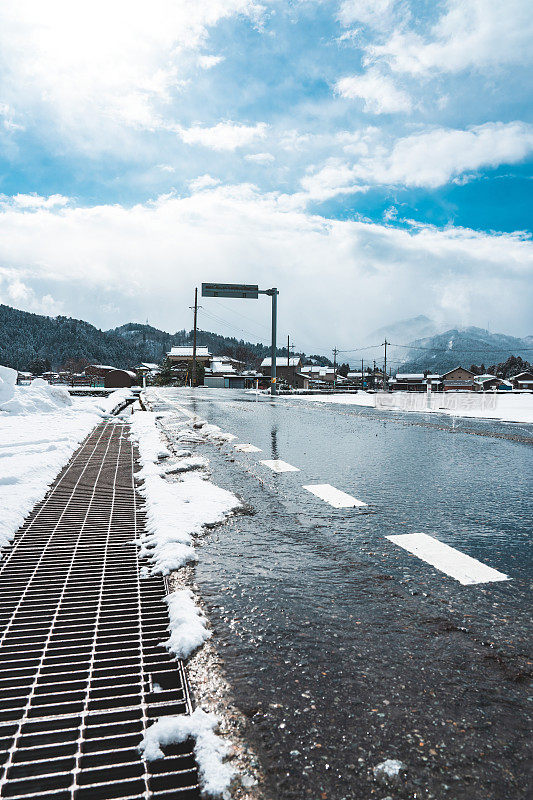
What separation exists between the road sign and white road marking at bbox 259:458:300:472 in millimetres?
27071

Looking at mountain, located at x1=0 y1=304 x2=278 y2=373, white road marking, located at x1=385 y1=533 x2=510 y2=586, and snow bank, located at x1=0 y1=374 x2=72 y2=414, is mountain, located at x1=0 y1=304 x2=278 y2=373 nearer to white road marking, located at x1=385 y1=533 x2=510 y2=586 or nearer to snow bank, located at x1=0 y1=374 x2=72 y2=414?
snow bank, located at x1=0 y1=374 x2=72 y2=414

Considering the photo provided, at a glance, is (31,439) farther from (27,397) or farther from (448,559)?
(448,559)

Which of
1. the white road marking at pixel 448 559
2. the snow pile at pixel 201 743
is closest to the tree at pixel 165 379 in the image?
the white road marking at pixel 448 559

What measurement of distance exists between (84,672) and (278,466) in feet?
15.2

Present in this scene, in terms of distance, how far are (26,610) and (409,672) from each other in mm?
1915

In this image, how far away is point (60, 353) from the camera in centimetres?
16200

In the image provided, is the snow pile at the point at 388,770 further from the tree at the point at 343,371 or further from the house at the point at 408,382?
the tree at the point at 343,371

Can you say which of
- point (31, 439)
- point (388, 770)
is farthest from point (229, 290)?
point (388, 770)

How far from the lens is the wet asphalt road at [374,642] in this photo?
1.47m

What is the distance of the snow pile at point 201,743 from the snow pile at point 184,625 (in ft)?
1.38

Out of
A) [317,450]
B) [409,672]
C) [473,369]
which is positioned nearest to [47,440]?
[317,450]

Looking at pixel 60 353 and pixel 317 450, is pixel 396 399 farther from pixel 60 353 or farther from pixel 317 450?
pixel 60 353

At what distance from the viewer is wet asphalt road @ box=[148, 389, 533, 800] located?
1.47 metres

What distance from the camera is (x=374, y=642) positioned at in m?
2.15
